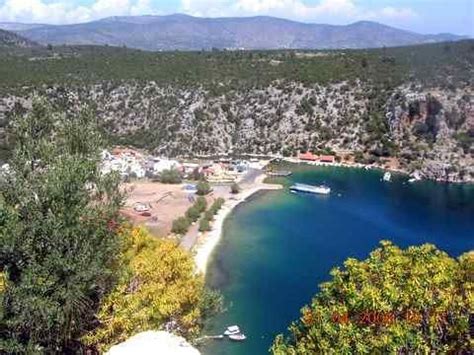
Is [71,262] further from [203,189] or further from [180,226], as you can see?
[203,189]

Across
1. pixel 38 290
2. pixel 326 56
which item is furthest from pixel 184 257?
pixel 326 56

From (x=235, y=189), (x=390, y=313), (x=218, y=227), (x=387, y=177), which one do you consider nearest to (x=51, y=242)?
(x=390, y=313)

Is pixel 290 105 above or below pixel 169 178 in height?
above

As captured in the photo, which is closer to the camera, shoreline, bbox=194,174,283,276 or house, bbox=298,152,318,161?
shoreline, bbox=194,174,283,276

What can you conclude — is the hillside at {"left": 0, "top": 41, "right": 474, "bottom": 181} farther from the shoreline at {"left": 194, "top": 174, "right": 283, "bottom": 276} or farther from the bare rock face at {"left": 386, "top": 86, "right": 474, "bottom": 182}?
the shoreline at {"left": 194, "top": 174, "right": 283, "bottom": 276}

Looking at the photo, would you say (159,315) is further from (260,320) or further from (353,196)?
(353,196)

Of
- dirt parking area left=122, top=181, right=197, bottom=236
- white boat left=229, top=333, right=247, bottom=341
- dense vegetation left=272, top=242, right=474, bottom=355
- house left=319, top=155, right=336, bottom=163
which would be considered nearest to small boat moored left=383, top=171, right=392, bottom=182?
house left=319, top=155, right=336, bottom=163

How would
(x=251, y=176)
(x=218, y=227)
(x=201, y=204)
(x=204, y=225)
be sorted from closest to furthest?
(x=204, y=225), (x=218, y=227), (x=201, y=204), (x=251, y=176)
